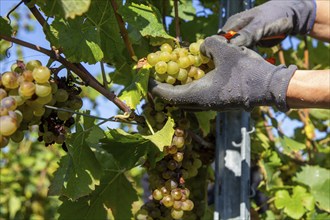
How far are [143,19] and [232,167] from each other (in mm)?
573

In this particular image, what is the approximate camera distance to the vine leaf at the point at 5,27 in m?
1.51

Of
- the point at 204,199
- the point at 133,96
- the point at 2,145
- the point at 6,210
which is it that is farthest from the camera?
the point at 6,210

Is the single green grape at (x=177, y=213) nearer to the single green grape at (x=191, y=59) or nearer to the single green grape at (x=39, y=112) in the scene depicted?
the single green grape at (x=191, y=59)

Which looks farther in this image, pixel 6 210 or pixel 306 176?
pixel 6 210

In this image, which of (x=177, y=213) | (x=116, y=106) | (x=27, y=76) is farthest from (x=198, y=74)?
(x=27, y=76)

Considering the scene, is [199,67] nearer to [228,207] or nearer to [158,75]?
[158,75]

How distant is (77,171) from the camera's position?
5.33 feet

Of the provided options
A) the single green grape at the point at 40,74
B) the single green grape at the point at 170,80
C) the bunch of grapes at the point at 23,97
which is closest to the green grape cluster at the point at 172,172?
the single green grape at the point at 170,80

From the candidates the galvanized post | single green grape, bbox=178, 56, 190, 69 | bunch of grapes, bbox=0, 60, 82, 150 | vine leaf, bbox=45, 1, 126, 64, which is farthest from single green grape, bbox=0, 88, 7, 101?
the galvanized post

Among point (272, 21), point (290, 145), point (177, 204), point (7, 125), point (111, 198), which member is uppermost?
point (7, 125)

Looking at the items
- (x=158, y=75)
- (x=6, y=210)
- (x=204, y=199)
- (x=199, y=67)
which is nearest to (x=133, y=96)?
(x=158, y=75)

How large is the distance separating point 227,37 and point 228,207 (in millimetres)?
545

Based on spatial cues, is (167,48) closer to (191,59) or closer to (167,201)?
(191,59)

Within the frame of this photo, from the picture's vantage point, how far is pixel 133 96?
1.58 metres
